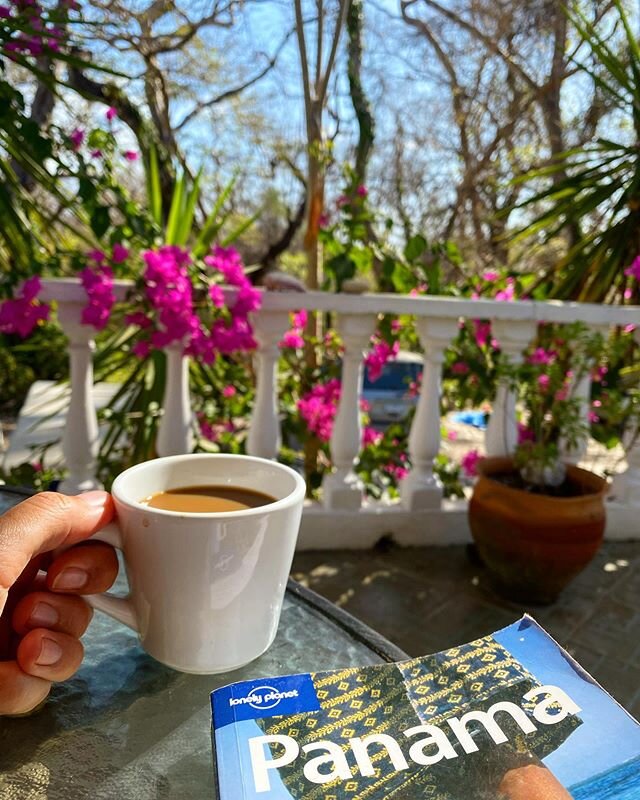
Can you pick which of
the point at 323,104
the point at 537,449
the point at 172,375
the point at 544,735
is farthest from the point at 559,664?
the point at 323,104

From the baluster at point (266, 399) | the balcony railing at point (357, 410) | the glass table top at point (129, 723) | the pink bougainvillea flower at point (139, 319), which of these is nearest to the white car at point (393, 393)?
the balcony railing at point (357, 410)

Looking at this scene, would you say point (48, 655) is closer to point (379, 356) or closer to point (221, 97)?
point (379, 356)

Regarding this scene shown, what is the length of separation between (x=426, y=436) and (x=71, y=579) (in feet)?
5.82

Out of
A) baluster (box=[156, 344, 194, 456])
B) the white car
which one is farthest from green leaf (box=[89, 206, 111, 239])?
the white car

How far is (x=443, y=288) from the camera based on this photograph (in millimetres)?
2344

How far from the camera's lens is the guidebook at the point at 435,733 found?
39 cm

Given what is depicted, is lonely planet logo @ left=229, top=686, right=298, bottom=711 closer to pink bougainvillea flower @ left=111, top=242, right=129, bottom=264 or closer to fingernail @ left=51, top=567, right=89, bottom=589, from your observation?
fingernail @ left=51, top=567, right=89, bottom=589

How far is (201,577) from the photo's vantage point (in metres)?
0.51

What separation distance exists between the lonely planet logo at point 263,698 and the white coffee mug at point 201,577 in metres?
0.08

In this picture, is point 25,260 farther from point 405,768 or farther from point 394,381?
point 394,381

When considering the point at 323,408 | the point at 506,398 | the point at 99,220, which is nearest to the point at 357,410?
the point at 323,408

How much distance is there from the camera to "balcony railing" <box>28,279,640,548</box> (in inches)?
72.9

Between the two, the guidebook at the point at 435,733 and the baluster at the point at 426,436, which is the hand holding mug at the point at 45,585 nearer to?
the guidebook at the point at 435,733

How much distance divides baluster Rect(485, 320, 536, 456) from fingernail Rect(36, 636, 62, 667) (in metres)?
1.79
